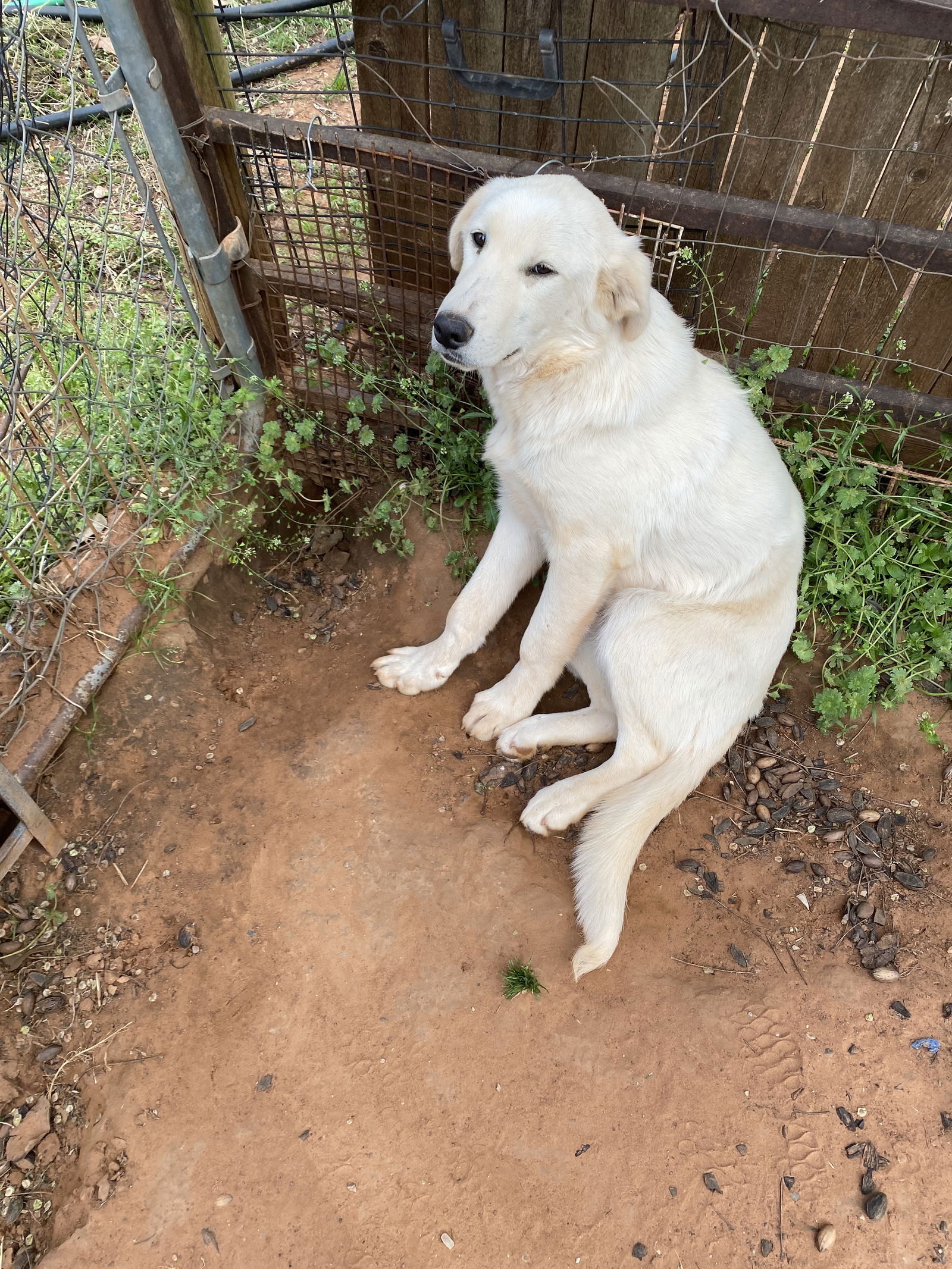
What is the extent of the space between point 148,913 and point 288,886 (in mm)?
452

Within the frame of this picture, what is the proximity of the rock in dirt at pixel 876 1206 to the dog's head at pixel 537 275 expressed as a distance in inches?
98.2

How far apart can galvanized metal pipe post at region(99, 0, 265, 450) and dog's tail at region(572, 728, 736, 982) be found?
2156mm

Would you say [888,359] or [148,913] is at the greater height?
[888,359]

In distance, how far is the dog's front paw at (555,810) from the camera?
261 centimetres

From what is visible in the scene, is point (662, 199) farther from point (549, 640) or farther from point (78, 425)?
point (78, 425)

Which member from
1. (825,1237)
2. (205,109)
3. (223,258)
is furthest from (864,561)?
(205,109)

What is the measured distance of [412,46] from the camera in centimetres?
271

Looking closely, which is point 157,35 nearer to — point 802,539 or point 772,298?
point 772,298

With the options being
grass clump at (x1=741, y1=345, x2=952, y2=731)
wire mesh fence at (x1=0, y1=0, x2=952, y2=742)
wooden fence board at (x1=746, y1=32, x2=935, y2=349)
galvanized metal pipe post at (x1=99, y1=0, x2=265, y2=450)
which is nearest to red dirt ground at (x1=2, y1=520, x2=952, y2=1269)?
grass clump at (x1=741, y1=345, x2=952, y2=731)

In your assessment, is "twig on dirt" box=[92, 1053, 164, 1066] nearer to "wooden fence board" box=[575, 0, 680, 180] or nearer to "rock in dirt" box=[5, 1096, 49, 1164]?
Result: "rock in dirt" box=[5, 1096, 49, 1164]

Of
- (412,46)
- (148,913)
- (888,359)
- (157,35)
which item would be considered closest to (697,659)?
(888,359)

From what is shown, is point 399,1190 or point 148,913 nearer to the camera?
point 399,1190

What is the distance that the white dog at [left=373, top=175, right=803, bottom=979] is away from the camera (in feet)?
6.81

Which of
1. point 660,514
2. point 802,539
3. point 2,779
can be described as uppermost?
point 660,514
